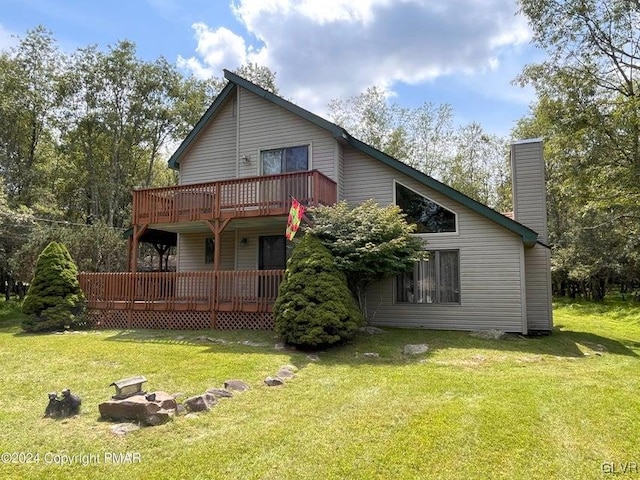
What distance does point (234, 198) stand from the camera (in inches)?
470

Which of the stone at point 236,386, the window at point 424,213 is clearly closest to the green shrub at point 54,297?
the stone at point 236,386

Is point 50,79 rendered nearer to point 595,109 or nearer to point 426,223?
point 426,223

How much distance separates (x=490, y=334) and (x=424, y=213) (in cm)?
358

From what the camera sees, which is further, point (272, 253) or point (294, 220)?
point (272, 253)

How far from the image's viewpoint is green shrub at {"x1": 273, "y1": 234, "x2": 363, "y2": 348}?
8531 mm

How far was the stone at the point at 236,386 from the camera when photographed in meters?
5.77

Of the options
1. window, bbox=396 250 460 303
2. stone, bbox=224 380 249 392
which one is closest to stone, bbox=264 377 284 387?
stone, bbox=224 380 249 392

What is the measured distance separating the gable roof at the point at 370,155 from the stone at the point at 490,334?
240 centimetres

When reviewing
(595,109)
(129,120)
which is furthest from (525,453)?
(129,120)

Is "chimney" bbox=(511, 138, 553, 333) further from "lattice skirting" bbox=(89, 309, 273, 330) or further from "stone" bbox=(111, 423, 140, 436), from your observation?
"stone" bbox=(111, 423, 140, 436)

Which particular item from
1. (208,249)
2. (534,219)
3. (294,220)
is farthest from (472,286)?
(208,249)

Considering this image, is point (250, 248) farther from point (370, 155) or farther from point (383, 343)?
point (383, 343)

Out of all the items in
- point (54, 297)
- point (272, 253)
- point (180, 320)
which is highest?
point (272, 253)

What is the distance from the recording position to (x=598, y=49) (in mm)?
14039
